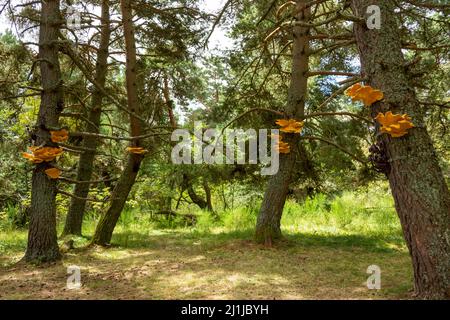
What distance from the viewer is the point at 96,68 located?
915 centimetres

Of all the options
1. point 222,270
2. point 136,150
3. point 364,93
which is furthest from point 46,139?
point 364,93

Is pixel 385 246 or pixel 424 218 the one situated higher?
pixel 424 218

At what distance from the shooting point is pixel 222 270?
5.43 m

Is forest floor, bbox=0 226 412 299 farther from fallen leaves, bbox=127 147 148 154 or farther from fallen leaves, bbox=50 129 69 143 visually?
fallen leaves, bbox=50 129 69 143

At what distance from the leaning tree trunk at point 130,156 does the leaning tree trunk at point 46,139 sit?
1.26 meters

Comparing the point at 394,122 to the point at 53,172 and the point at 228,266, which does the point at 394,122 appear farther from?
the point at 53,172

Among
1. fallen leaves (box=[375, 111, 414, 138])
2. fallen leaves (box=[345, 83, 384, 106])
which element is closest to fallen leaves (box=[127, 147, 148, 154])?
fallen leaves (box=[345, 83, 384, 106])

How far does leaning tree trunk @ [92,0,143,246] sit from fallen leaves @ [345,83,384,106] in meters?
4.71

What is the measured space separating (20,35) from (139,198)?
7.14m

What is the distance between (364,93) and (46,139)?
5052 millimetres

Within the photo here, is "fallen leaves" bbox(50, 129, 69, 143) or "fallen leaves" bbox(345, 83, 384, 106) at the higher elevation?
"fallen leaves" bbox(345, 83, 384, 106)

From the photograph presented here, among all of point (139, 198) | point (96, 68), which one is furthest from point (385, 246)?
point (139, 198)

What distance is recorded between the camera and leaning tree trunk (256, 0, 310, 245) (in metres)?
7.09

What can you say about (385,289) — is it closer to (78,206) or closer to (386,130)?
(386,130)
